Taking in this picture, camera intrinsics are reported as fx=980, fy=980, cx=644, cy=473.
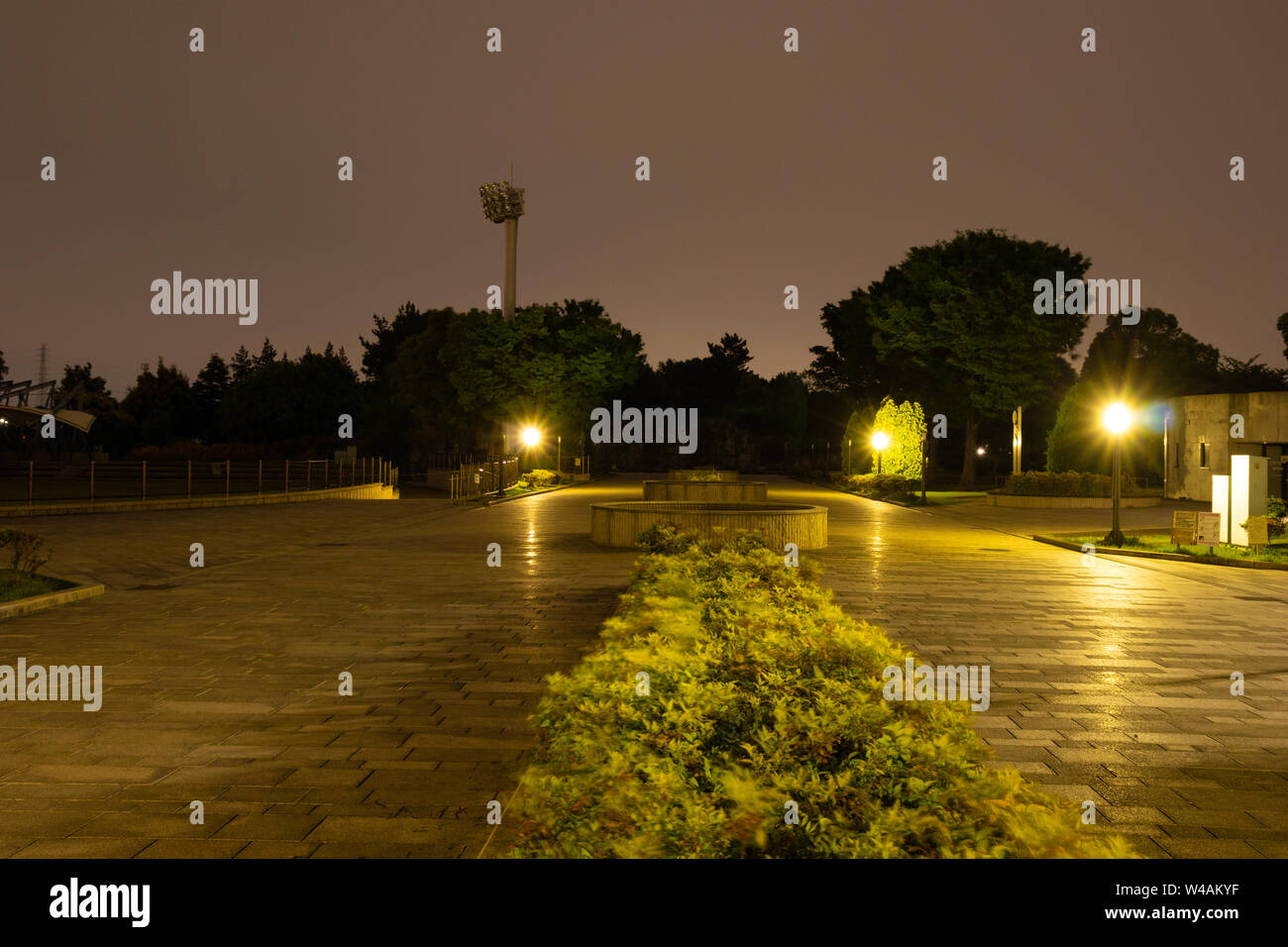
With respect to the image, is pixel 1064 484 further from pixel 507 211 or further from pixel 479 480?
pixel 507 211

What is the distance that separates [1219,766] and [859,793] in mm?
3286

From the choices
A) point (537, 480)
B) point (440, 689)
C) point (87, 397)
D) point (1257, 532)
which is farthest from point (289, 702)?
point (87, 397)

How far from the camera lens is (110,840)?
13.7 ft

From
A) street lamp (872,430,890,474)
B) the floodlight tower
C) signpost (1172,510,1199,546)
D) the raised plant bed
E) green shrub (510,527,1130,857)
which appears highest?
the floodlight tower

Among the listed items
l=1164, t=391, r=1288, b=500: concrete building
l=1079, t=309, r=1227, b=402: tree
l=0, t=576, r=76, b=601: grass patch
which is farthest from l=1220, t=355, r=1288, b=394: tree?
l=0, t=576, r=76, b=601: grass patch

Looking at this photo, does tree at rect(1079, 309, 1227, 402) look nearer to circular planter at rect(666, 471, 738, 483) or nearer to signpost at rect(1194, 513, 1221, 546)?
circular planter at rect(666, 471, 738, 483)

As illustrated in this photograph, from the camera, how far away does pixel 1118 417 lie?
20375mm

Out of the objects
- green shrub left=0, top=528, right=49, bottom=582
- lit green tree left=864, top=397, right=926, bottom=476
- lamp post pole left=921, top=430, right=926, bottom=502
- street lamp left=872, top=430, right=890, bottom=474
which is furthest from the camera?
street lamp left=872, top=430, right=890, bottom=474

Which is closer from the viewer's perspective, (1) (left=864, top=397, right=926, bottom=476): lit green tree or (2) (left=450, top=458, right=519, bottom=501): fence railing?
(2) (left=450, top=458, right=519, bottom=501): fence railing

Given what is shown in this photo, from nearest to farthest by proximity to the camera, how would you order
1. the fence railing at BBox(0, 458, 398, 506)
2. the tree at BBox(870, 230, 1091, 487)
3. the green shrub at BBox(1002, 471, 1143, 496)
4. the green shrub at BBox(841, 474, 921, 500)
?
the green shrub at BBox(1002, 471, 1143, 496) < the fence railing at BBox(0, 458, 398, 506) < the green shrub at BBox(841, 474, 921, 500) < the tree at BBox(870, 230, 1091, 487)

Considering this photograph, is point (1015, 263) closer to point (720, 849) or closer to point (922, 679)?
point (922, 679)

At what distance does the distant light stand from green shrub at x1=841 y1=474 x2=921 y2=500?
17307 mm

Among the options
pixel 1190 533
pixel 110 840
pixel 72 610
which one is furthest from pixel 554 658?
pixel 1190 533

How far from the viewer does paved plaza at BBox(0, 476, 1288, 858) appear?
4.46 m
